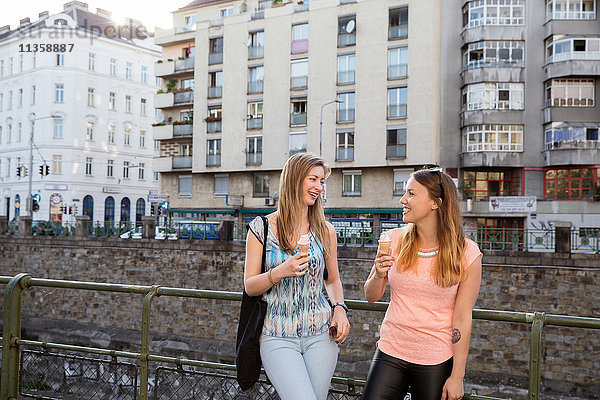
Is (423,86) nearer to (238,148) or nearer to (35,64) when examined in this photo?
(238,148)

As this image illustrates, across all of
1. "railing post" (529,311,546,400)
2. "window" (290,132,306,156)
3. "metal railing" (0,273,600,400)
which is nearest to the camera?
"railing post" (529,311,546,400)

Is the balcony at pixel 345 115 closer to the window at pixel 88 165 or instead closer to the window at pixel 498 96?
the window at pixel 498 96

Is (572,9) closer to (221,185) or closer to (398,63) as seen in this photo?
(398,63)

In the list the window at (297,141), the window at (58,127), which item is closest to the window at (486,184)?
the window at (297,141)

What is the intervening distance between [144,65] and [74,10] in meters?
7.75

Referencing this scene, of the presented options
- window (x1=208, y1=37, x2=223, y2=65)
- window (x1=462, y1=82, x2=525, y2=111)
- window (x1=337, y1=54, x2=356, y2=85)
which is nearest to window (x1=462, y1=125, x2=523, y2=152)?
window (x1=462, y1=82, x2=525, y2=111)

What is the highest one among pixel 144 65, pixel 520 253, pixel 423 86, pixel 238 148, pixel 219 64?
pixel 144 65

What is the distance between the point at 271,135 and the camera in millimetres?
38125

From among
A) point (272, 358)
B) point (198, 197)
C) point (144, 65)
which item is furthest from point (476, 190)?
point (144, 65)

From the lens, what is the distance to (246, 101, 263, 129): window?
3862 cm

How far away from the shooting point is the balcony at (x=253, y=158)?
3862cm

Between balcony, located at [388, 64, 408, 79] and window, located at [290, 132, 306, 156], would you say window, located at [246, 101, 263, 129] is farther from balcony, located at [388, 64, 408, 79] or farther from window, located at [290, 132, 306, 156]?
balcony, located at [388, 64, 408, 79]

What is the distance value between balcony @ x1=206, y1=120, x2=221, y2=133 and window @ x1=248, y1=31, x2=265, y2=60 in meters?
4.79

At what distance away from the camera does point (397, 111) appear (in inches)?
1375
